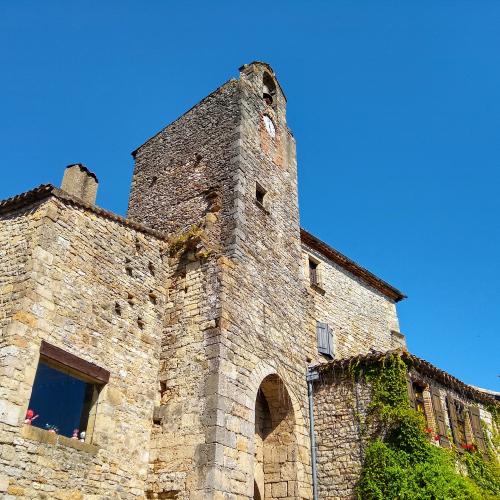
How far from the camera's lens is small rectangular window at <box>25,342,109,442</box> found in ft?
26.8

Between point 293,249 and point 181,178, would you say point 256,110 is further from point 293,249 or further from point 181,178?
point 293,249

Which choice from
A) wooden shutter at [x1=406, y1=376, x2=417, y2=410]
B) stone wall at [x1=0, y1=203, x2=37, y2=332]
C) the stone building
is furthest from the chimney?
wooden shutter at [x1=406, y1=376, x2=417, y2=410]

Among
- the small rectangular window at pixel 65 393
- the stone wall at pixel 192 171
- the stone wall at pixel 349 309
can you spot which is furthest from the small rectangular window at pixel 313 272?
the small rectangular window at pixel 65 393

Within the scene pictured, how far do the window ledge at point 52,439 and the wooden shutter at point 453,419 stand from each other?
8014mm

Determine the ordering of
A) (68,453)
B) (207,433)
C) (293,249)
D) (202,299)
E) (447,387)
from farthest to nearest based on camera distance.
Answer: (293,249) < (447,387) < (202,299) < (207,433) < (68,453)

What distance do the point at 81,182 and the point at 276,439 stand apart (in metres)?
6.83

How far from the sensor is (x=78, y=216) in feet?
32.0

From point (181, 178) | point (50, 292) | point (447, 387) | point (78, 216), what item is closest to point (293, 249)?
point (181, 178)

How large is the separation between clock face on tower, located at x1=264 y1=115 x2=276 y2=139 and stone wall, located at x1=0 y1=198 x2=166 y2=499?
219 inches

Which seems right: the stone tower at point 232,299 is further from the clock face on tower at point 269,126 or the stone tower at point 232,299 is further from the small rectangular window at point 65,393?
the small rectangular window at point 65,393

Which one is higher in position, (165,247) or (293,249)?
(293,249)

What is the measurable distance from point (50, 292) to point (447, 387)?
9.32 m

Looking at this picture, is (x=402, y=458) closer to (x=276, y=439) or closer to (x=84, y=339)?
(x=276, y=439)

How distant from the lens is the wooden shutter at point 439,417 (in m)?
11.7
